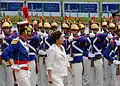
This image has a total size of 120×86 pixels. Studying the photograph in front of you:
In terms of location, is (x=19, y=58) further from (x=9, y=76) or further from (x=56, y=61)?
(x=9, y=76)

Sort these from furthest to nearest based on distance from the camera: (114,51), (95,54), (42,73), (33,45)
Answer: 1. (42,73)
2. (33,45)
3. (95,54)
4. (114,51)

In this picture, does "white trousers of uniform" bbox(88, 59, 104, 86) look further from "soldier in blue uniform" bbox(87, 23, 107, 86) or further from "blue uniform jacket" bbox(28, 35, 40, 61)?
"blue uniform jacket" bbox(28, 35, 40, 61)

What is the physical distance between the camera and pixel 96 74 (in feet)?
34.3

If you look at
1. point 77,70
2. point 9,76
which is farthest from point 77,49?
point 9,76

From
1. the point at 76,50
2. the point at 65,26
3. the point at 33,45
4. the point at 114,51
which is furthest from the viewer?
the point at 65,26

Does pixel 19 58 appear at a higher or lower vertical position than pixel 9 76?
higher

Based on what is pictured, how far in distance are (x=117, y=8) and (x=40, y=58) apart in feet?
13.8

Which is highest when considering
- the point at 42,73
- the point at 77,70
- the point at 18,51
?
the point at 18,51

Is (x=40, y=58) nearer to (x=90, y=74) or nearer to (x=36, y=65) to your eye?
(x=36, y=65)

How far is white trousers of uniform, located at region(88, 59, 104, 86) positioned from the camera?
10297 mm

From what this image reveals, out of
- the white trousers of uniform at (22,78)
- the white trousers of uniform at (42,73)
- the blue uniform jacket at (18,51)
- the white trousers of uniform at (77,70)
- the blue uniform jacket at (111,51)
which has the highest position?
the blue uniform jacket at (18,51)

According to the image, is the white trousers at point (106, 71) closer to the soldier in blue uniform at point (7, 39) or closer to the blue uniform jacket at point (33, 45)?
the blue uniform jacket at point (33, 45)

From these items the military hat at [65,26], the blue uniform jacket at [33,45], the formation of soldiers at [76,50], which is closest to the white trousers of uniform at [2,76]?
the formation of soldiers at [76,50]

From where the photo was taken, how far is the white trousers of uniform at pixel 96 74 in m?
10.3
